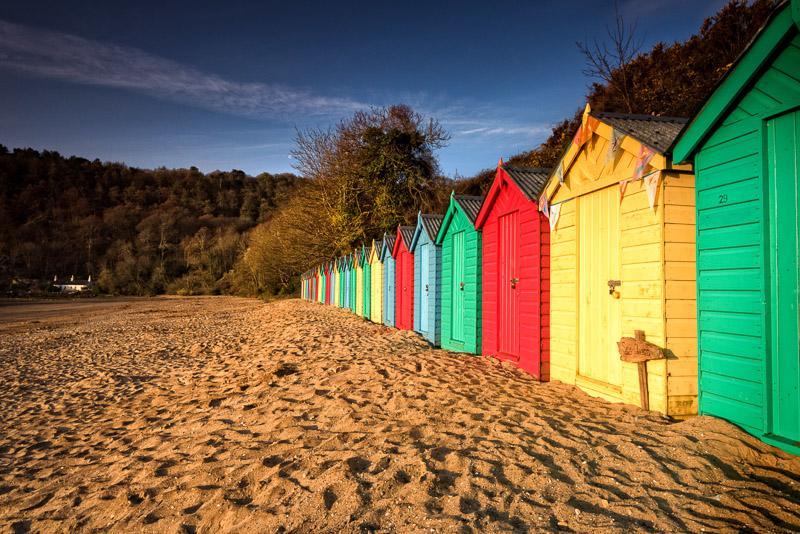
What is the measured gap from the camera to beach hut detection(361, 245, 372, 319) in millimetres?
18656

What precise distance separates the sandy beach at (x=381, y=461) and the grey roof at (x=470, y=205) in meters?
3.04

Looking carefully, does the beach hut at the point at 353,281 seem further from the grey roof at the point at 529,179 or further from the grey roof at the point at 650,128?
the grey roof at the point at 650,128

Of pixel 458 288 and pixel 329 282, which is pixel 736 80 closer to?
pixel 458 288

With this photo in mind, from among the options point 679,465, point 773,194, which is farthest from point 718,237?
point 679,465

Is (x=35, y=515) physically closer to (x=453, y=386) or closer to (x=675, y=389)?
(x=453, y=386)

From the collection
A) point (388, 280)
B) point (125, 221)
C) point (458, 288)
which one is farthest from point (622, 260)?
point (125, 221)

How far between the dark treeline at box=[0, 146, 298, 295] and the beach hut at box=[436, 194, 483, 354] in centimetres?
5209

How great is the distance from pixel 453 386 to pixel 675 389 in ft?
8.60

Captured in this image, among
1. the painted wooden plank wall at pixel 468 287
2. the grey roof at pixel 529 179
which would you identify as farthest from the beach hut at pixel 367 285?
the grey roof at pixel 529 179

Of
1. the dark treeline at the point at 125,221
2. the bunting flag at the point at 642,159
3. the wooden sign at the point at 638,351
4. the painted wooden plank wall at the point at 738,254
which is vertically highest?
the dark treeline at the point at 125,221

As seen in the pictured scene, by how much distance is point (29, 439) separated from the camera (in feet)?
19.2

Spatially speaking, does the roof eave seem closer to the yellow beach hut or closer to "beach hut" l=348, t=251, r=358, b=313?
the yellow beach hut

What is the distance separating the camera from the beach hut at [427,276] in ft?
36.3

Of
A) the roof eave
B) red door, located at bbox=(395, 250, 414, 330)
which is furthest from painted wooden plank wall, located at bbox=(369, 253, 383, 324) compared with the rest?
the roof eave
